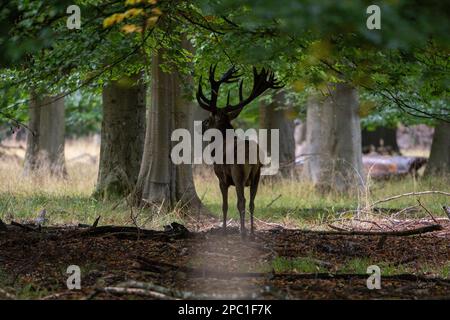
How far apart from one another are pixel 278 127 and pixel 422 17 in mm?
13645

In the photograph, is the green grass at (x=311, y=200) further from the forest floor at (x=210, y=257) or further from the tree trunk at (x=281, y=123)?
the tree trunk at (x=281, y=123)

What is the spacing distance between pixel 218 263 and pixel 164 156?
4.43 m

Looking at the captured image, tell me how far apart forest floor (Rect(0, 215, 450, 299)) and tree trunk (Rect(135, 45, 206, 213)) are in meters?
2.49

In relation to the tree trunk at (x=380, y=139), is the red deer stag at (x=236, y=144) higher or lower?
lower

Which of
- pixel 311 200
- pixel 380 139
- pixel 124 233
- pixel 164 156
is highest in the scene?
pixel 380 139

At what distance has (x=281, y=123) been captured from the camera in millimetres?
18625

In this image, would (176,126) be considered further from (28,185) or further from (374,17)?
(374,17)

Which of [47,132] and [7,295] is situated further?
[47,132]

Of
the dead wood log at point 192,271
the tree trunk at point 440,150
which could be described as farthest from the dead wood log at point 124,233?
the tree trunk at point 440,150

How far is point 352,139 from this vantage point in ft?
50.5

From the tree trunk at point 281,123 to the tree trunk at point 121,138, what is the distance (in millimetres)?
6030

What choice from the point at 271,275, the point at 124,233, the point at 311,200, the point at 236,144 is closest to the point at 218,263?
the point at 271,275

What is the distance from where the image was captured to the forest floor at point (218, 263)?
18.5ft

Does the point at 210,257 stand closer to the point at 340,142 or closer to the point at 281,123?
the point at 340,142
